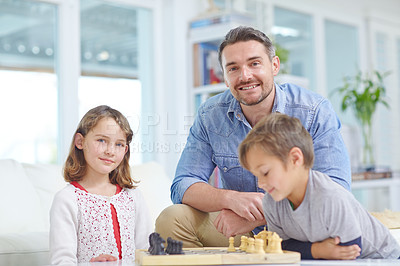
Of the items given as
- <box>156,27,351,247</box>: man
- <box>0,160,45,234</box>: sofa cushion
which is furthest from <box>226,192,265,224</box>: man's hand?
<box>0,160,45,234</box>: sofa cushion

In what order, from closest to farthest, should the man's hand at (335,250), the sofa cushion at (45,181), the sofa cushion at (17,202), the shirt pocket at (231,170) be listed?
1. the man's hand at (335,250)
2. the shirt pocket at (231,170)
3. the sofa cushion at (17,202)
4. the sofa cushion at (45,181)

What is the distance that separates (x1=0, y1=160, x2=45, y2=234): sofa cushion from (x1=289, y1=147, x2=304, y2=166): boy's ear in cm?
152

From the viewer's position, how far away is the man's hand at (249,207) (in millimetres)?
1776

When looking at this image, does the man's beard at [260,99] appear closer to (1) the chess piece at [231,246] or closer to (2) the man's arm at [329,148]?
(2) the man's arm at [329,148]

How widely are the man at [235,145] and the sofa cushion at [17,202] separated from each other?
782mm

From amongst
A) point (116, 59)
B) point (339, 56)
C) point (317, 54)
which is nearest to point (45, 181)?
point (116, 59)

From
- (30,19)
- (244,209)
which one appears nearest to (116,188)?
(244,209)

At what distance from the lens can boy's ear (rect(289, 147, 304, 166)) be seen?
1.36 meters

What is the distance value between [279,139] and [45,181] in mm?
1658

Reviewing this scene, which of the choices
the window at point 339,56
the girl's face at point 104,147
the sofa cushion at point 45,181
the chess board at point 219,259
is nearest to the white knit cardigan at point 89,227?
the girl's face at point 104,147

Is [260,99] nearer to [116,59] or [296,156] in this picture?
[296,156]

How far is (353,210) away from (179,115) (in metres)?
2.45

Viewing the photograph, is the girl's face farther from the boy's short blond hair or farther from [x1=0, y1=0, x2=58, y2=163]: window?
[x1=0, y1=0, x2=58, y2=163]: window

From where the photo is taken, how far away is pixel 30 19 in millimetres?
3373
